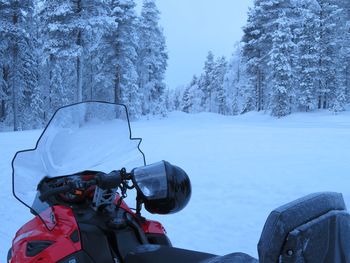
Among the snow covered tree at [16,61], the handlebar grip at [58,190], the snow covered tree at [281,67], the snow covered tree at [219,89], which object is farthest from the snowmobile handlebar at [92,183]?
the snow covered tree at [219,89]

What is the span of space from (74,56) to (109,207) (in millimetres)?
23766

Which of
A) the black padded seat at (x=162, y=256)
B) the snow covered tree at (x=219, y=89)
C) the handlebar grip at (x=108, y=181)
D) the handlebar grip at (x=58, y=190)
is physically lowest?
the black padded seat at (x=162, y=256)

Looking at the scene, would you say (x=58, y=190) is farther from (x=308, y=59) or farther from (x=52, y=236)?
(x=308, y=59)

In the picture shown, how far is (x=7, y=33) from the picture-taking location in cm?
2655

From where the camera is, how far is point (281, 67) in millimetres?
31422

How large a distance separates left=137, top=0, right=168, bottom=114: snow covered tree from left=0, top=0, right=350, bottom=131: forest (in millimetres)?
112

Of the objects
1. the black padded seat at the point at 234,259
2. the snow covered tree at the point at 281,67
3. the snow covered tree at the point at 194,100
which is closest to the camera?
the black padded seat at the point at 234,259

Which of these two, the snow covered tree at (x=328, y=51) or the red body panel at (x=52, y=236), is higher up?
the snow covered tree at (x=328, y=51)

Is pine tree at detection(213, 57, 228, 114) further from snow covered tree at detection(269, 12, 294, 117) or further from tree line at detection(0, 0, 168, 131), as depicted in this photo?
snow covered tree at detection(269, 12, 294, 117)

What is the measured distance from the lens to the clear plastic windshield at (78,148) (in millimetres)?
2304

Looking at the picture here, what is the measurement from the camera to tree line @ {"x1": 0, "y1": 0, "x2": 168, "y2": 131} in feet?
82.7

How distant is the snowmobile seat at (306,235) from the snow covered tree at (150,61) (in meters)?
38.5

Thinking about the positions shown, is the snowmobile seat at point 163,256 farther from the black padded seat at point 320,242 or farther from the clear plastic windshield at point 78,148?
the clear plastic windshield at point 78,148

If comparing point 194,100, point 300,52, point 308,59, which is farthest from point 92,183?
point 194,100
